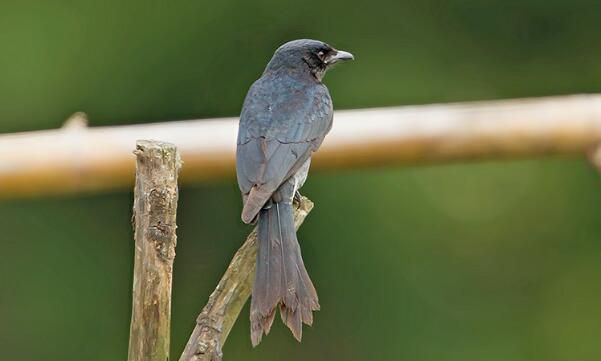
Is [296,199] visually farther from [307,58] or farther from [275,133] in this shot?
[307,58]

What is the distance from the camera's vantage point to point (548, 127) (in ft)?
10.2

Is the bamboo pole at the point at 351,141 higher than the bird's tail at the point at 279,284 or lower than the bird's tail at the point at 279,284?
higher

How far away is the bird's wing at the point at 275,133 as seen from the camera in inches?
96.0

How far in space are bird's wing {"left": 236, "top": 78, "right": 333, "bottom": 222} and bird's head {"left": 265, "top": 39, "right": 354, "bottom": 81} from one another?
10cm

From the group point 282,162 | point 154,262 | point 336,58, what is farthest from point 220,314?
point 336,58

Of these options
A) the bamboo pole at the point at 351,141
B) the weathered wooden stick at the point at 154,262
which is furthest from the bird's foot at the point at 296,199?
the weathered wooden stick at the point at 154,262

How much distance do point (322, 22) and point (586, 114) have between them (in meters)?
2.08

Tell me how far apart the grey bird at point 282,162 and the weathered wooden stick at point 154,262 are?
0.55 ft

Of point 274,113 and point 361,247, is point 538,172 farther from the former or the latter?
point 274,113

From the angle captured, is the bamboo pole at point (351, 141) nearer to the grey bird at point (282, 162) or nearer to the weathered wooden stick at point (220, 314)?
the grey bird at point (282, 162)

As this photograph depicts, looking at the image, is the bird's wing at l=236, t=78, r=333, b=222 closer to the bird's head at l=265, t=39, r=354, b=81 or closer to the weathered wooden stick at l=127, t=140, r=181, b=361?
the bird's head at l=265, t=39, r=354, b=81

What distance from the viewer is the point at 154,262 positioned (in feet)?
6.12

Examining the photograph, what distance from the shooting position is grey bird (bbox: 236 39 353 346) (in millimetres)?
2105

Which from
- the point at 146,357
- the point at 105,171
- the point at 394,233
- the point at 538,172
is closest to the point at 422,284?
the point at 394,233
